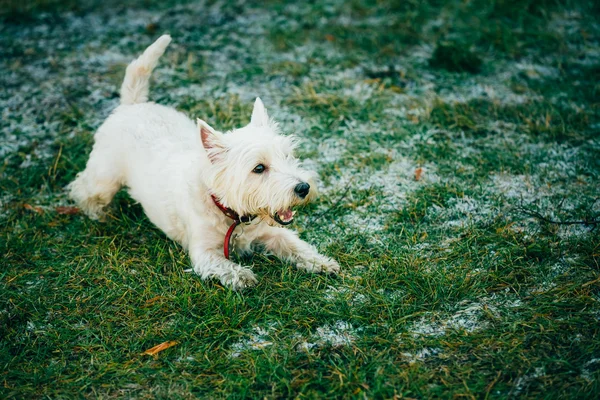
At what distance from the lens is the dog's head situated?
3248 millimetres

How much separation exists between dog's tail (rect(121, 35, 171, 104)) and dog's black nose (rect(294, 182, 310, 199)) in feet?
6.17

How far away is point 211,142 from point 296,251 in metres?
0.98

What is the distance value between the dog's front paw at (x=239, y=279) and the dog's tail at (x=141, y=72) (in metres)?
1.91

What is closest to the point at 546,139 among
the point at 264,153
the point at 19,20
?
the point at 264,153

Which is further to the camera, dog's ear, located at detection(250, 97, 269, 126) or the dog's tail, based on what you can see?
the dog's tail

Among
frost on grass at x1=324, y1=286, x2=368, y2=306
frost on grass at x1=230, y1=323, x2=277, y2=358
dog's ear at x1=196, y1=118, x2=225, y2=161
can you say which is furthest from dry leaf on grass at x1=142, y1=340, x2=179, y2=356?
dog's ear at x1=196, y1=118, x2=225, y2=161

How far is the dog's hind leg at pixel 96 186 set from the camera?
13.8ft

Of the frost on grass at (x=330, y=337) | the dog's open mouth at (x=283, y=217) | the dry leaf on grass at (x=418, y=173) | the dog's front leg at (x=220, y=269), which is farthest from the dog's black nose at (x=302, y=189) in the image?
the dry leaf on grass at (x=418, y=173)

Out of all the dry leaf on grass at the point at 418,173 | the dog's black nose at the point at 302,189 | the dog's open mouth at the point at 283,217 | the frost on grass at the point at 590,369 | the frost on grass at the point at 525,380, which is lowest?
the dry leaf on grass at the point at 418,173

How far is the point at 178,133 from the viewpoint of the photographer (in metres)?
4.15

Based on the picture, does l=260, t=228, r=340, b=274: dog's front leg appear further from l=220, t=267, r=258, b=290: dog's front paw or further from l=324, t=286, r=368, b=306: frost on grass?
l=220, t=267, r=258, b=290: dog's front paw

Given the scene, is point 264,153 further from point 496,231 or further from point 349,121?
point 349,121

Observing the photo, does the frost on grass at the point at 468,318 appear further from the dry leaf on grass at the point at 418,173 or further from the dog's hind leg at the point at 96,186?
the dog's hind leg at the point at 96,186

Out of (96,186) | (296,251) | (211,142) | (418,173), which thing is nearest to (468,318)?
(296,251)
